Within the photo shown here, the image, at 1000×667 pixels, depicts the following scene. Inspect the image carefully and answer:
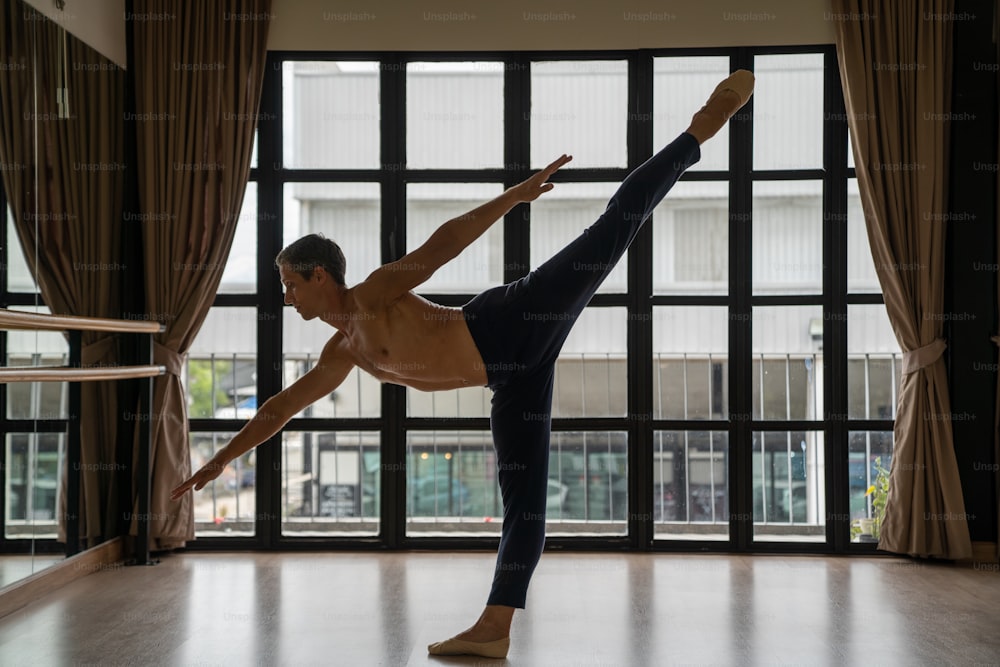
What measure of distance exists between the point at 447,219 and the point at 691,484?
188cm

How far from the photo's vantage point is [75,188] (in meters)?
4.10

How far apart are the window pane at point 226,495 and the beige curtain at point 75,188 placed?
0.44 metres

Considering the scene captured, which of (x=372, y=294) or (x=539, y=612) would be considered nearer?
(x=372, y=294)

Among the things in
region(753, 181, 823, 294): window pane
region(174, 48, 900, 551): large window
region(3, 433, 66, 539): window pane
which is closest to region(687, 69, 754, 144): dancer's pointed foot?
region(174, 48, 900, 551): large window

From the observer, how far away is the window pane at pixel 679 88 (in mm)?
4648

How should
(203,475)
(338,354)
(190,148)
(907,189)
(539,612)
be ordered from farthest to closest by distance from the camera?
(190,148), (907,189), (539,612), (338,354), (203,475)

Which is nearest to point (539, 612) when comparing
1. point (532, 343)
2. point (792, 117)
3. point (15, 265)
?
point (532, 343)

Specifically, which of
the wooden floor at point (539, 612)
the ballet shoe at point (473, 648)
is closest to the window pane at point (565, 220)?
the wooden floor at point (539, 612)

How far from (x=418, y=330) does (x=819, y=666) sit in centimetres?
165

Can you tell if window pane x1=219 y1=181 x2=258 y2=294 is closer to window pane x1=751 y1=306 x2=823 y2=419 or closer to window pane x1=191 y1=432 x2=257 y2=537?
window pane x1=191 y1=432 x2=257 y2=537

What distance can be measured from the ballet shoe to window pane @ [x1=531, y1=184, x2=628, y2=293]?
7.36 feet

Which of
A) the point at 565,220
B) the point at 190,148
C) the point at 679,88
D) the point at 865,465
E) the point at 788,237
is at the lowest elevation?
the point at 865,465

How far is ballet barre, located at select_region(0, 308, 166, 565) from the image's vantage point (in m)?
3.33

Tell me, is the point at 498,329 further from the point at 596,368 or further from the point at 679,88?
the point at 679,88
